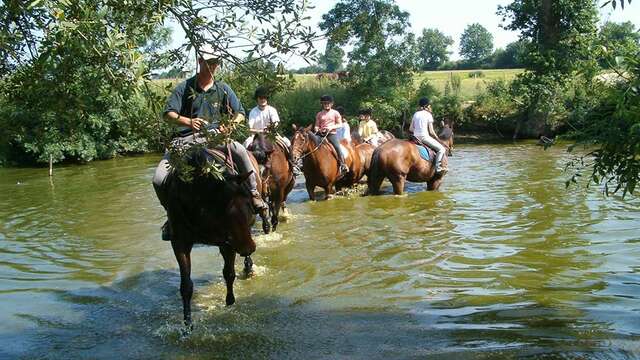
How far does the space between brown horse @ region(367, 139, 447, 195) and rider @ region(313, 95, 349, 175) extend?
837 millimetres

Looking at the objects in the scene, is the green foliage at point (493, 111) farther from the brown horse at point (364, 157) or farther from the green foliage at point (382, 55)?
the brown horse at point (364, 157)

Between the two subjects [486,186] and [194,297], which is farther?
[486,186]

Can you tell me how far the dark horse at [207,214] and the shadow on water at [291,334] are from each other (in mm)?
543

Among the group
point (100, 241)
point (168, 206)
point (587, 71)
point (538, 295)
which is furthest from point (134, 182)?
point (587, 71)

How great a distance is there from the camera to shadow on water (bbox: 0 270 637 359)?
5.37 metres

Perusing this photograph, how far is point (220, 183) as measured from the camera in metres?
5.75

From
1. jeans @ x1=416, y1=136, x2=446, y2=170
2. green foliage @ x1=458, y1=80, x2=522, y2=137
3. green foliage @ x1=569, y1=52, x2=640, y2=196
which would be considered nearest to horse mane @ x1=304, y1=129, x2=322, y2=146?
jeans @ x1=416, y1=136, x2=446, y2=170

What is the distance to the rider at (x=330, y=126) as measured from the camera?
1442cm

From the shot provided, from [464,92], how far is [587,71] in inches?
1185

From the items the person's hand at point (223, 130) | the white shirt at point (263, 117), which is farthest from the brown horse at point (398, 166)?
the person's hand at point (223, 130)

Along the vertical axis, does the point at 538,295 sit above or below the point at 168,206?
below

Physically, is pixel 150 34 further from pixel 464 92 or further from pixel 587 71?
pixel 464 92

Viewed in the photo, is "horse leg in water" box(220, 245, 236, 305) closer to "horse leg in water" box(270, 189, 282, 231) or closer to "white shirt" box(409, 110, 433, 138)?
"horse leg in water" box(270, 189, 282, 231)

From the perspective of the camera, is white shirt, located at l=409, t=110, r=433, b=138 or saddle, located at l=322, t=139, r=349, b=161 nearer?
saddle, located at l=322, t=139, r=349, b=161
